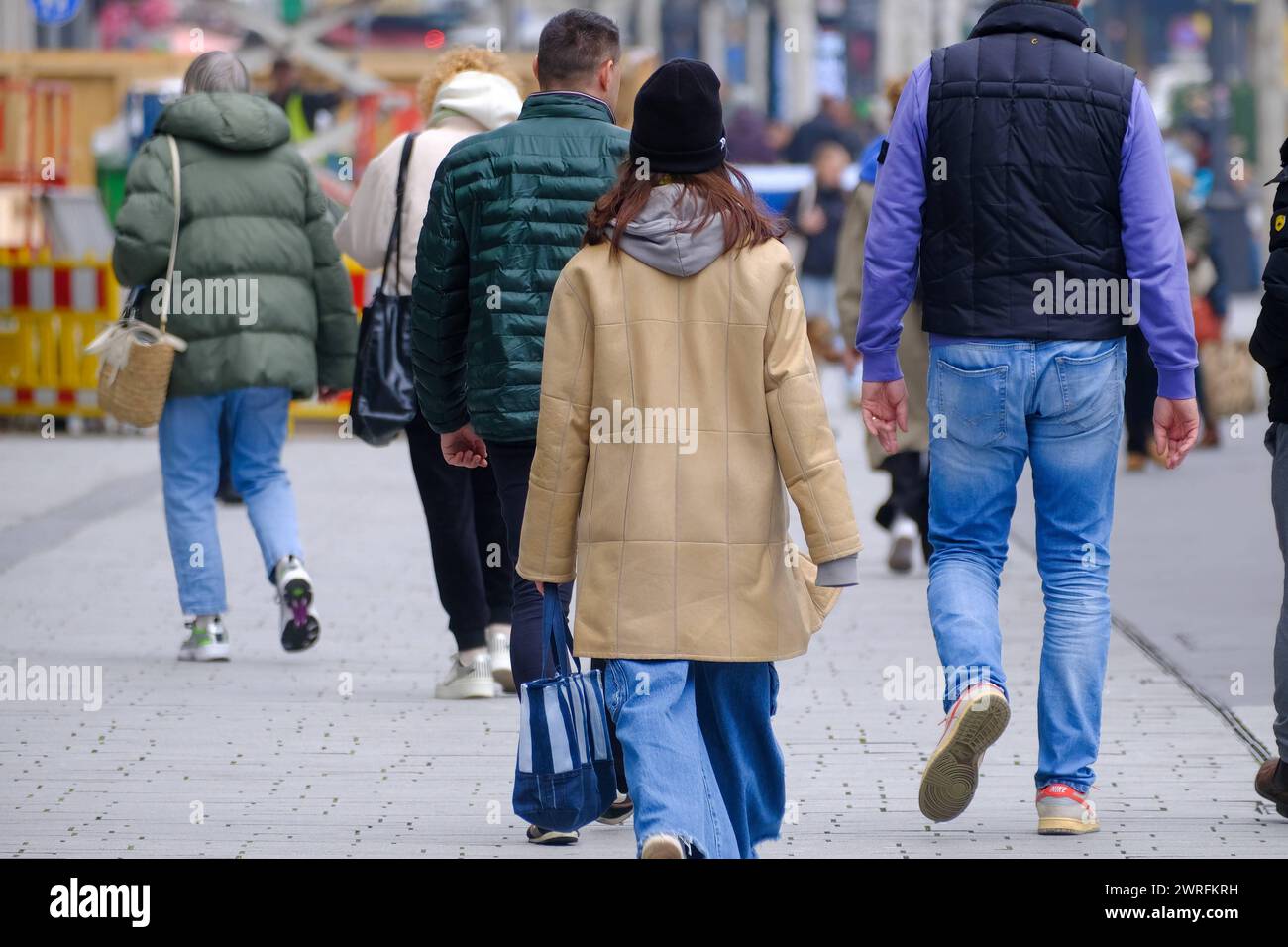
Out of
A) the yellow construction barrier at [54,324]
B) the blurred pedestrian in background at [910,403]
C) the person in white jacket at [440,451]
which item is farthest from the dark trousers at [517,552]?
the yellow construction barrier at [54,324]

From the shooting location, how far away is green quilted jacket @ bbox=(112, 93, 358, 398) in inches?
298

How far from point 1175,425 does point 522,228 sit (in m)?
1.54

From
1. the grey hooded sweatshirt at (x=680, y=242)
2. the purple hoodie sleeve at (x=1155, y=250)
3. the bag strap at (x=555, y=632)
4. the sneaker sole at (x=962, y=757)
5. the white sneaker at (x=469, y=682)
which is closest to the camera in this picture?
the grey hooded sweatshirt at (x=680, y=242)

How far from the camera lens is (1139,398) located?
12.0 meters

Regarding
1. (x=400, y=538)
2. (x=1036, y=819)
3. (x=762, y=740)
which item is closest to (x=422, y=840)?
(x=762, y=740)

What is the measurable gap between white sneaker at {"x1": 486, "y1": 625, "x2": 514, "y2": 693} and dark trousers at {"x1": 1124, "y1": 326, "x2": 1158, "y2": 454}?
2.99 metres

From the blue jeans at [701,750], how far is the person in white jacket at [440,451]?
2.16 m

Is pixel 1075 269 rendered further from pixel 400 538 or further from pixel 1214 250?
pixel 1214 250

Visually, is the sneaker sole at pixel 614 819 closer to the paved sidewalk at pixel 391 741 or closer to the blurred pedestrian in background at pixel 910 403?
the paved sidewalk at pixel 391 741

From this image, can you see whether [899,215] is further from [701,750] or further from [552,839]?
[552,839]

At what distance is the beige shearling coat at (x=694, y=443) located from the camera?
14.7 feet

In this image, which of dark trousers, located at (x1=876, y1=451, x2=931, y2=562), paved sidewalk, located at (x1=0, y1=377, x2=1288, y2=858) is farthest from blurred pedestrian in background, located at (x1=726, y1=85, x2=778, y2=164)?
dark trousers, located at (x1=876, y1=451, x2=931, y2=562)

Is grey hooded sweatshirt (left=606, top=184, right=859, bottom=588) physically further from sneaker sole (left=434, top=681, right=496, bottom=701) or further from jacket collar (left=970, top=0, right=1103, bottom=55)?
sneaker sole (left=434, top=681, right=496, bottom=701)
